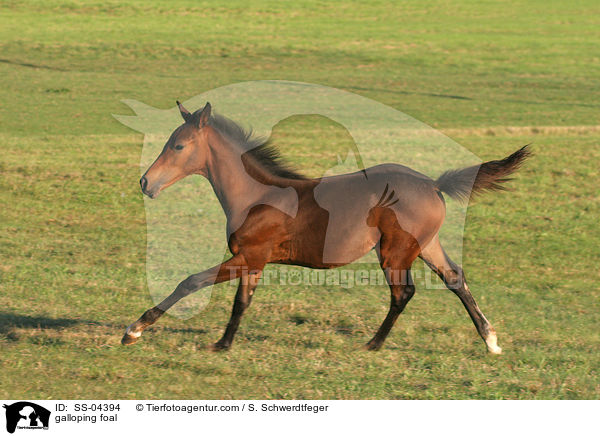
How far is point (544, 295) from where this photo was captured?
8898mm

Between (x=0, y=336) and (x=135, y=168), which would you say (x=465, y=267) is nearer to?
(x=0, y=336)

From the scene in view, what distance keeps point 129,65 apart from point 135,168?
1860 centimetres

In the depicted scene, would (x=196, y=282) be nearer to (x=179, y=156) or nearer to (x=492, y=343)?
(x=179, y=156)

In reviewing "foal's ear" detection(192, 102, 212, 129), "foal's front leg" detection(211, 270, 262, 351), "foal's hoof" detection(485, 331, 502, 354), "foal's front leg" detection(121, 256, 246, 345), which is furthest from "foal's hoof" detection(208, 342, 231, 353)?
"foal's hoof" detection(485, 331, 502, 354)

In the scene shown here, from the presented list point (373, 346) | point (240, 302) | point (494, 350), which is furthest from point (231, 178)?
point (494, 350)

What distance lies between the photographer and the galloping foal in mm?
6188

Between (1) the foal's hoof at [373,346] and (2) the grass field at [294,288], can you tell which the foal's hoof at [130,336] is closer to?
(2) the grass field at [294,288]

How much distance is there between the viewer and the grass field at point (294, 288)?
6.06 m

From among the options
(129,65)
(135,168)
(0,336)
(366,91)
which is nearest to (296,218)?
(0,336)
